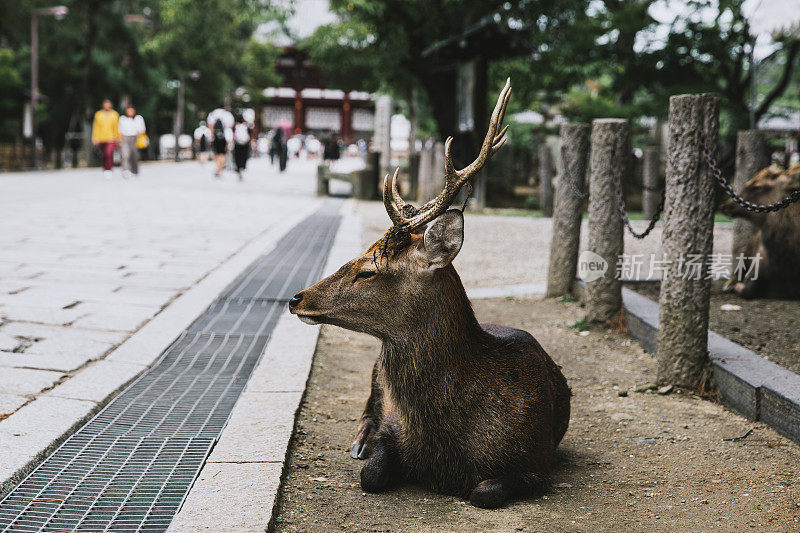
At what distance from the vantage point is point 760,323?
593 centimetres

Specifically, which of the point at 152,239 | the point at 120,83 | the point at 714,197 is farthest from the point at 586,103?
the point at 120,83

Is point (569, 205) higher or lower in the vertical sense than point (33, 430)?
higher

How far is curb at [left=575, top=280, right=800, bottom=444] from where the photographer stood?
12.6 feet

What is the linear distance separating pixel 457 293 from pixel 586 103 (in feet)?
49.1

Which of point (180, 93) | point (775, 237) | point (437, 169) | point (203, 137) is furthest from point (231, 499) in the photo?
point (180, 93)

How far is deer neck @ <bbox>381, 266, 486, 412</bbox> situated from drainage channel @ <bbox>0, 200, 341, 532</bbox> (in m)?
0.93

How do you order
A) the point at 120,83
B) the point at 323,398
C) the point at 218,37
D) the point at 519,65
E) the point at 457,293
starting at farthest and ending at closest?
1. the point at 218,37
2. the point at 120,83
3. the point at 519,65
4. the point at 323,398
5. the point at 457,293

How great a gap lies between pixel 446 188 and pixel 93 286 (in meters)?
4.53

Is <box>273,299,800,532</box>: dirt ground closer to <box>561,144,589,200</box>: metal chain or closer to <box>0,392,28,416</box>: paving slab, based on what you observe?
<box>0,392,28,416</box>: paving slab

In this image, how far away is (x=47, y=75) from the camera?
3052 centimetres

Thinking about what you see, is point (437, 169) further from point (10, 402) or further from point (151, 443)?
point (151, 443)

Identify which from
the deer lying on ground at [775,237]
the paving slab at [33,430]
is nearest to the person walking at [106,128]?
the deer lying on ground at [775,237]

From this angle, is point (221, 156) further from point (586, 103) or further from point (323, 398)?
point (323, 398)

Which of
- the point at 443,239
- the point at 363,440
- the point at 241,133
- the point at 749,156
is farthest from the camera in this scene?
the point at 241,133
